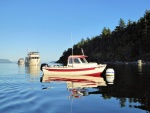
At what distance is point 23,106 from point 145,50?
128 m

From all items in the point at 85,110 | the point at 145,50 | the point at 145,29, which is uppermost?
the point at 145,29

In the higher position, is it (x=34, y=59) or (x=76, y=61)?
(x=34, y=59)

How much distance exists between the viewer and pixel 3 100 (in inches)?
891

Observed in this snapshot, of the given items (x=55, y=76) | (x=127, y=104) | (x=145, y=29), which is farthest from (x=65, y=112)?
(x=145, y=29)

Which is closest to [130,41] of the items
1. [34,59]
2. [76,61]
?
[34,59]

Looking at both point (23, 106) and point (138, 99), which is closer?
point (23, 106)

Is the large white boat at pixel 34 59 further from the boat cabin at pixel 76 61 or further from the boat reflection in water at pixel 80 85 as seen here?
the boat cabin at pixel 76 61

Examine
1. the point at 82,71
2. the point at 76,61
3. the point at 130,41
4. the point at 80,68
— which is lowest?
the point at 82,71

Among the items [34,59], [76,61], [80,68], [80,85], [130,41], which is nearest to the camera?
[80,85]

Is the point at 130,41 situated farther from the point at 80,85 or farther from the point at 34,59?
the point at 80,85

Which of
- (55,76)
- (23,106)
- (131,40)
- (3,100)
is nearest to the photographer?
(23,106)

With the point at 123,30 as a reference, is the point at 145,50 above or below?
below

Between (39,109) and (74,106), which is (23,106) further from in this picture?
(74,106)

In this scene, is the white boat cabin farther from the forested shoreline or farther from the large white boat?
the large white boat
